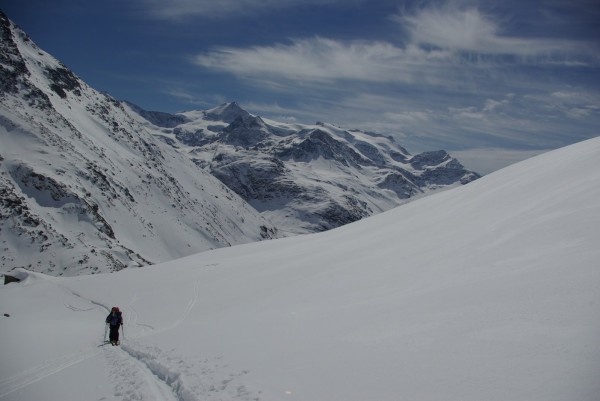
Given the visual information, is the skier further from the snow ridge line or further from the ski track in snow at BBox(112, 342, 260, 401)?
the ski track in snow at BBox(112, 342, 260, 401)

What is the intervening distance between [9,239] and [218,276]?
95083mm

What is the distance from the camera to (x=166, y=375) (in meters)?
11.4

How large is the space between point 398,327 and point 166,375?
6766 millimetres

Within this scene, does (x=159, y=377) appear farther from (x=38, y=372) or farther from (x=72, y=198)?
(x=72, y=198)

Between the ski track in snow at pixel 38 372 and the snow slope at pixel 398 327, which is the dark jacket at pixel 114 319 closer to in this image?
the snow slope at pixel 398 327

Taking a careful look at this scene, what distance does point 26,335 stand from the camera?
20062mm

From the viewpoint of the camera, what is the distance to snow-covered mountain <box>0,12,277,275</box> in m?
101

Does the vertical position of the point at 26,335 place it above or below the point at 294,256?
below

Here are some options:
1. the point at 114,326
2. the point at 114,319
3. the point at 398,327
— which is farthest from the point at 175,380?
the point at 114,319

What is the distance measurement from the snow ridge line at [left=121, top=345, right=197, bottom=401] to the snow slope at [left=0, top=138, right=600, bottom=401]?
0.07 m

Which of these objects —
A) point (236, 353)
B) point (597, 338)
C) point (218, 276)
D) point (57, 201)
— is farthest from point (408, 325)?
point (57, 201)

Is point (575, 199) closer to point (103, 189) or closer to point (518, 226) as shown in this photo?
point (518, 226)

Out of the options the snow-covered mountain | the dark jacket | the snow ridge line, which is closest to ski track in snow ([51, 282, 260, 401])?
the snow ridge line

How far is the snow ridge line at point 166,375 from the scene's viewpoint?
382 inches
